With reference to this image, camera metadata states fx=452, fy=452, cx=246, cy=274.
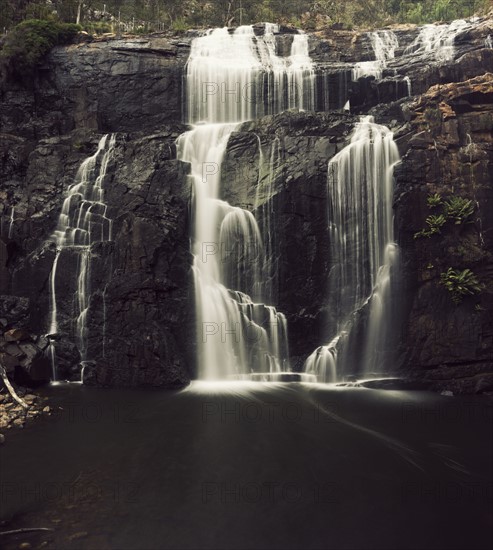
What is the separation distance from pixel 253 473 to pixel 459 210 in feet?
39.3

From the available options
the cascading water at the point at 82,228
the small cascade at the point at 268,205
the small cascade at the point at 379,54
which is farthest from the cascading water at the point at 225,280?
the small cascade at the point at 379,54

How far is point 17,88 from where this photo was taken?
24750mm

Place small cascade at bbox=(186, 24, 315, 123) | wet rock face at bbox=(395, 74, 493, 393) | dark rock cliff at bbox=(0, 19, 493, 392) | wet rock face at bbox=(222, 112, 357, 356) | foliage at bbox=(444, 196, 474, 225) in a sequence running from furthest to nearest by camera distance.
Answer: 1. small cascade at bbox=(186, 24, 315, 123)
2. wet rock face at bbox=(222, 112, 357, 356)
3. foliage at bbox=(444, 196, 474, 225)
4. dark rock cliff at bbox=(0, 19, 493, 392)
5. wet rock face at bbox=(395, 74, 493, 393)

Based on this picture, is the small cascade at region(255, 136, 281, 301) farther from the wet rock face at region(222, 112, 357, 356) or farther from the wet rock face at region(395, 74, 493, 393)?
the wet rock face at region(395, 74, 493, 393)

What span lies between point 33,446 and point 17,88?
21361 millimetres

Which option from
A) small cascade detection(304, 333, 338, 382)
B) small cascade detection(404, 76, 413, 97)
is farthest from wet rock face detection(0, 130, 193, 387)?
small cascade detection(404, 76, 413, 97)

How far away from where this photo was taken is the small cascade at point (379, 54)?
918 inches

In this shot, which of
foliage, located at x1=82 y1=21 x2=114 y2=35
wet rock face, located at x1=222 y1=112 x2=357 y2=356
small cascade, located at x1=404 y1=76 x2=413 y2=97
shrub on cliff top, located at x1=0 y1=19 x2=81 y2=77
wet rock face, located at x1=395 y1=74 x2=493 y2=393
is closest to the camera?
wet rock face, located at x1=395 y1=74 x2=493 y2=393

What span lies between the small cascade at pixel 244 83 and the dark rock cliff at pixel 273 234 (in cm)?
433

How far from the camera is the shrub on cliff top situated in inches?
958

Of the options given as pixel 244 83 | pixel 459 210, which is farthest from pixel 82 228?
pixel 459 210

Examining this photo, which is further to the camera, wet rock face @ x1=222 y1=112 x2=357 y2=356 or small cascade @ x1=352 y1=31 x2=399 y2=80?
small cascade @ x1=352 y1=31 x2=399 y2=80

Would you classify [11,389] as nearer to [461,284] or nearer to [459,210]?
[461,284]

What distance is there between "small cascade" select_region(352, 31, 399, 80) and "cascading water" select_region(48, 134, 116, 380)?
525 inches
